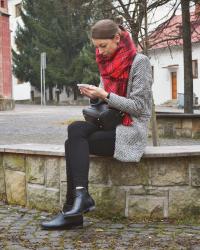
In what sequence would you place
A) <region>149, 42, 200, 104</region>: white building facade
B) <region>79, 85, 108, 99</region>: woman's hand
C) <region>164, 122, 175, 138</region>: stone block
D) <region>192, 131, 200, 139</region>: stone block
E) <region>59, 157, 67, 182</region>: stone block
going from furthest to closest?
<region>149, 42, 200, 104</region>: white building facade < <region>164, 122, 175, 138</region>: stone block < <region>192, 131, 200, 139</region>: stone block < <region>59, 157, 67, 182</region>: stone block < <region>79, 85, 108, 99</region>: woman's hand

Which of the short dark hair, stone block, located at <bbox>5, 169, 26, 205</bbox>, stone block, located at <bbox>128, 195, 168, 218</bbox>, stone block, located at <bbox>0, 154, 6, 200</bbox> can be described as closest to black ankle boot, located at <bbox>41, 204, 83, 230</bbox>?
stone block, located at <bbox>128, 195, 168, 218</bbox>

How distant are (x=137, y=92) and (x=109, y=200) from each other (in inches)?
37.0

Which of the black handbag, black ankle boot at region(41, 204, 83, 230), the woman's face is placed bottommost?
black ankle boot at region(41, 204, 83, 230)

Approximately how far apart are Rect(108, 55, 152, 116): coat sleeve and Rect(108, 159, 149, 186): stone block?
1.53 feet

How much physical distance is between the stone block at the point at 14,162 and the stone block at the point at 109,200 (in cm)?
81

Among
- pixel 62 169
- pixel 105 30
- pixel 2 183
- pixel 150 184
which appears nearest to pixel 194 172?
pixel 150 184

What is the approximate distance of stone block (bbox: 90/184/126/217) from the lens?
4.83m

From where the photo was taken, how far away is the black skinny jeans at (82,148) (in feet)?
14.6

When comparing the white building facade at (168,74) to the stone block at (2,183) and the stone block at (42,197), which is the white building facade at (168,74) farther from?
the stone block at (42,197)

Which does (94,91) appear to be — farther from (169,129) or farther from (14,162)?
(169,129)

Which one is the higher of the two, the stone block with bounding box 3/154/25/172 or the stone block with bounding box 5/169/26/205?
the stone block with bounding box 3/154/25/172

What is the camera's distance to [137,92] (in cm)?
456

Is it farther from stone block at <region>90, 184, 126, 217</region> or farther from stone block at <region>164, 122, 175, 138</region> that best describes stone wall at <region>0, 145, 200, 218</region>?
stone block at <region>164, 122, 175, 138</region>

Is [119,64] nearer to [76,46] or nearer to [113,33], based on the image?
[113,33]
